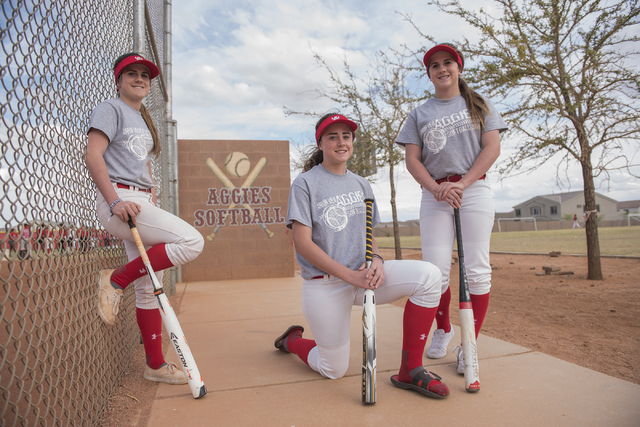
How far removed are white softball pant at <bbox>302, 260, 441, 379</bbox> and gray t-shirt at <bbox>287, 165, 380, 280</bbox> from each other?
13 cm

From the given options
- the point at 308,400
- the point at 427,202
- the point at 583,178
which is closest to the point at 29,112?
the point at 308,400

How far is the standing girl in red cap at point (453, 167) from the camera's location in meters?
2.76

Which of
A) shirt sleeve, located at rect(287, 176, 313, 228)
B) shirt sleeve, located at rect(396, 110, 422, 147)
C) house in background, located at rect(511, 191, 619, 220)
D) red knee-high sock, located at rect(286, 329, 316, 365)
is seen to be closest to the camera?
shirt sleeve, located at rect(287, 176, 313, 228)

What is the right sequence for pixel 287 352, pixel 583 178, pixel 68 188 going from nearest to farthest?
pixel 68 188 < pixel 287 352 < pixel 583 178

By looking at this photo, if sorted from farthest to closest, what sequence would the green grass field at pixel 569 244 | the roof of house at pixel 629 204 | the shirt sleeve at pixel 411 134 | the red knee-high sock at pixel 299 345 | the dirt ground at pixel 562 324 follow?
the roof of house at pixel 629 204, the green grass field at pixel 569 244, the shirt sleeve at pixel 411 134, the red knee-high sock at pixel 299 345, the dirt ground at pixel 562 324

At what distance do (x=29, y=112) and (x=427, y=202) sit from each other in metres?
2.31

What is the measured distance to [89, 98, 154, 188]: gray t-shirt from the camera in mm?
2387

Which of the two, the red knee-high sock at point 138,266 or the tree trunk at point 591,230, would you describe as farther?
the tree trunk at point 591,230

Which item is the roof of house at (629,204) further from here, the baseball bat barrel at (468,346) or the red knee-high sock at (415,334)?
the red knee-high sock at (415,334)

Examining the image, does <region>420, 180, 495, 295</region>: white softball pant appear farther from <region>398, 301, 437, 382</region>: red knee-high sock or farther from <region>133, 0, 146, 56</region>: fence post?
<region>133, 0, 146, 56</region>: fence post

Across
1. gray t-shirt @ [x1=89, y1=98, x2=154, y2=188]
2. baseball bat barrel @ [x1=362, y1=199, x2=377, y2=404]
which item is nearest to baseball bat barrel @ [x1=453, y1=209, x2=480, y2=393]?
baseball bat barrel @ [x1=362, y1=199, x2=377, y2=404]

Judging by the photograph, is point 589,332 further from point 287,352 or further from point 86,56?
point 86,56

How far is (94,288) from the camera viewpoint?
2506 millimetres

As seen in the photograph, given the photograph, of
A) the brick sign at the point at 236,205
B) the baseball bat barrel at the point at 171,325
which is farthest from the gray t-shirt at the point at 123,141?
the brick sign at the point at 236,205
